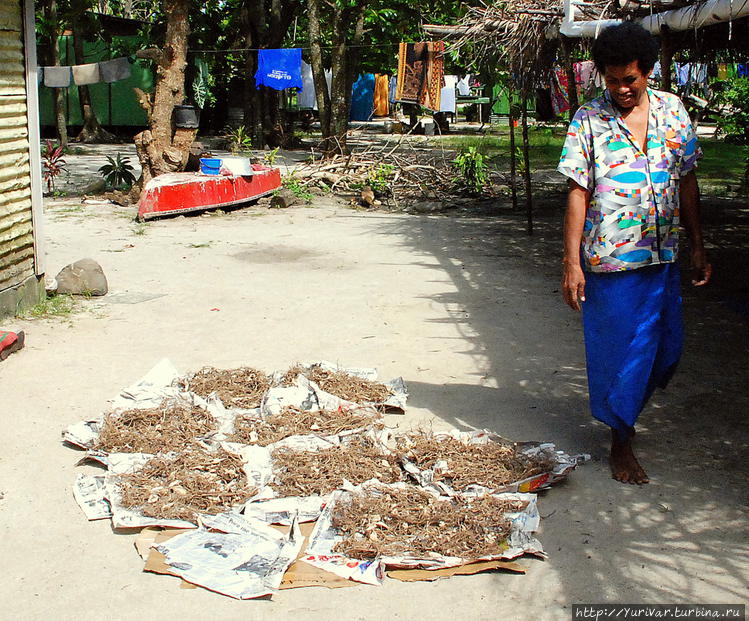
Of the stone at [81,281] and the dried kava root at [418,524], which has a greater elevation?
the stone at [81,281]

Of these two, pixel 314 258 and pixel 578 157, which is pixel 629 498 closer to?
pixel 578 157

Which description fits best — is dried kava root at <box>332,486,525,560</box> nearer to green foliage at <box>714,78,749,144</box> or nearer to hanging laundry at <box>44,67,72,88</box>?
green foliage at <box>714,78,749,144</box>

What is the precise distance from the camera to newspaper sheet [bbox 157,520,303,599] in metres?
3.06

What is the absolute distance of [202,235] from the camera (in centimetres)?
1058

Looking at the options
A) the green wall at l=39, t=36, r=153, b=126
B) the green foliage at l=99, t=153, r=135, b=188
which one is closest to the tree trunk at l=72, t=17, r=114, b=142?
the green wall at l=39, t=36, r=153, b=126

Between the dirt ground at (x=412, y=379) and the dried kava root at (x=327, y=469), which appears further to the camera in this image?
the dried kava root at (x=327, y=469)

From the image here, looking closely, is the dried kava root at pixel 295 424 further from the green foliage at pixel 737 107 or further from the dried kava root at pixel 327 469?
the green foliage at pixel 737 107

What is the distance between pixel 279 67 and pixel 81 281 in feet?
47.0

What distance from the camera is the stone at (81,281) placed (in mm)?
7328

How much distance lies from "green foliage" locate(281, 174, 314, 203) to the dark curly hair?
9.86m

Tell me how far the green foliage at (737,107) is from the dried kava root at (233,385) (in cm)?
788

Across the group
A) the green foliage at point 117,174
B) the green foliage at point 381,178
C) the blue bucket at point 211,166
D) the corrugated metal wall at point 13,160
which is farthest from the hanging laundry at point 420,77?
the corrugated metal wall at point 13,160

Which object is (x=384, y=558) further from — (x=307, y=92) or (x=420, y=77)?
(x=307, y=92)

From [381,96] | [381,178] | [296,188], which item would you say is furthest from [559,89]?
[381,96]
